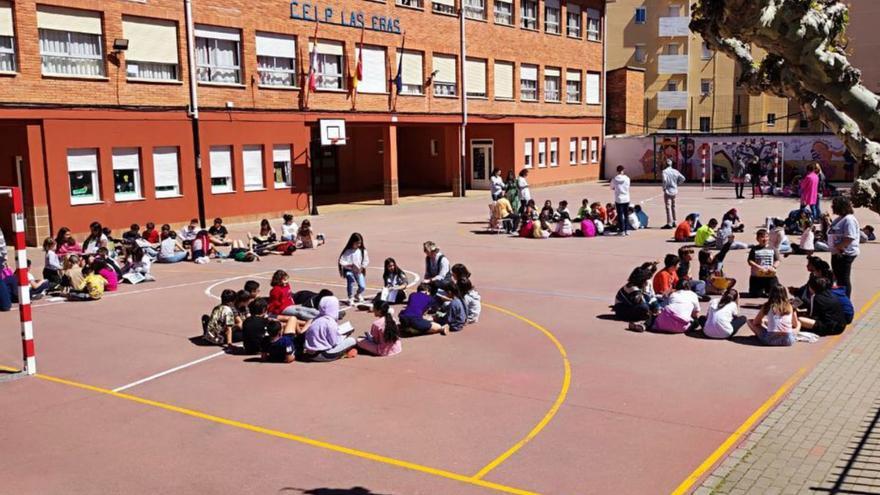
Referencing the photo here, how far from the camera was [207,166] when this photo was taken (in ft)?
103

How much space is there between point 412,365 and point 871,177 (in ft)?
26.2

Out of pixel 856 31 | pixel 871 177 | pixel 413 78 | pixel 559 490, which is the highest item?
pixel 856 31

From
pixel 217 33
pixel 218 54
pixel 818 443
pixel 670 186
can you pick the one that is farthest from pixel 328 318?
pixel 217 33

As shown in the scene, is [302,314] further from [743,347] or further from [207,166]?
[207,166]

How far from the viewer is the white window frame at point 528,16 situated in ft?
157

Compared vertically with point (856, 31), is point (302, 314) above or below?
below

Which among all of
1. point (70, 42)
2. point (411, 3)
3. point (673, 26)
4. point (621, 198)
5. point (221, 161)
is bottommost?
point (621, 198)

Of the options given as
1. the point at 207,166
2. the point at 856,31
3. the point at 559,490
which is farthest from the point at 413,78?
the point at 856,31

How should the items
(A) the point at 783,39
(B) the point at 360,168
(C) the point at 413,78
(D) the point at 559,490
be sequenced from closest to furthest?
(A) the point at 783,39 < (D) the point at 559,490 < (C) the point at 413,78 < (B) the point at 360,168

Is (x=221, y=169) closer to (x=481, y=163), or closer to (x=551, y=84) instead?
(x=481, y=163)

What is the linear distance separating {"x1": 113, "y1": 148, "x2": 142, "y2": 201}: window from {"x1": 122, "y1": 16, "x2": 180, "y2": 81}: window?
8.50ft

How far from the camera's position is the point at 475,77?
44.9 meters

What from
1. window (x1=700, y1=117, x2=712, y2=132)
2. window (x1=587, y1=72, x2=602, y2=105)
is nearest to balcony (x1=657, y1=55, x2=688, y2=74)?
window (x1=700, y1=117, x2=712, y2=132)

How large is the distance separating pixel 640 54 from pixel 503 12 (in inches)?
1176
